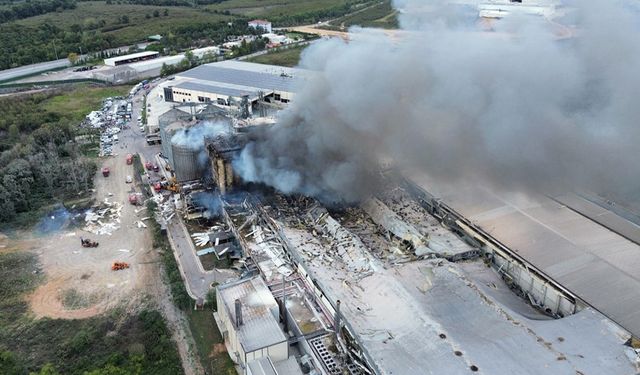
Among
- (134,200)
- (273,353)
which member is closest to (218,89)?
(134,200)

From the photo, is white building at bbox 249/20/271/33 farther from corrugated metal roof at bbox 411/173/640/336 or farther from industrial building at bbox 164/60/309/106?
corrugated metal roof at bbox 411/173/640/336

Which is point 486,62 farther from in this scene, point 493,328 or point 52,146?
point 52,146

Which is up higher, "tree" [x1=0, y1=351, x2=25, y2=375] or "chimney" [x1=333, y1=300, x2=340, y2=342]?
"chimney" [x1=333, y1=300, x2=340, y2=342]

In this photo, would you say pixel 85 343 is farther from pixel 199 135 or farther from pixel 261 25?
pixel 261 25

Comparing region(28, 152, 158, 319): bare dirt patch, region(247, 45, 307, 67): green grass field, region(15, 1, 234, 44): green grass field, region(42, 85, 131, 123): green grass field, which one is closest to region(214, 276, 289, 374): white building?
region(28, 152, 158, 319): bare dirt patch

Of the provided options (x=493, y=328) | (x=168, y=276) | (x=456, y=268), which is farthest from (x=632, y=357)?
(x=168, y=276)

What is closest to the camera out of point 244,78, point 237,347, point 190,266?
point 237,347

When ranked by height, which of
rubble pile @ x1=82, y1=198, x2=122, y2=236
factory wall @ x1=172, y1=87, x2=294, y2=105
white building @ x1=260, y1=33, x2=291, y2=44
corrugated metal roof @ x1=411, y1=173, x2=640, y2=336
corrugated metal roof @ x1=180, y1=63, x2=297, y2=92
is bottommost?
rubble pile @ x1=82, y1=198, x2=122, y2=236

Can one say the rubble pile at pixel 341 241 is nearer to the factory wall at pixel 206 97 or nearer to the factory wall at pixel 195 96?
the factory wall at pixel 206 97
